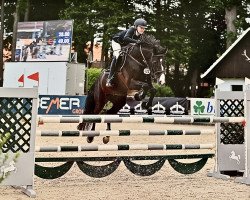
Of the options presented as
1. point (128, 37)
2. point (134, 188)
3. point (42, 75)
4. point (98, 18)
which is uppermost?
point (98, 18)

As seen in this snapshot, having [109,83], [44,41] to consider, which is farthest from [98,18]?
[109,83]

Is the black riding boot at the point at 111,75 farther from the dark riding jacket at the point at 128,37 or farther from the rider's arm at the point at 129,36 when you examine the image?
the rider's arm at the point at 129,36

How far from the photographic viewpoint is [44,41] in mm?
38750

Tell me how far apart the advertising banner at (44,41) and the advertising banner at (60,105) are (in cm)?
1131

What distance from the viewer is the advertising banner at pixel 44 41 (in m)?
36.9

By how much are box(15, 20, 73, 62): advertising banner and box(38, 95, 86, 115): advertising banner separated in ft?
37.1

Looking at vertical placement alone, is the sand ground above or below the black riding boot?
below

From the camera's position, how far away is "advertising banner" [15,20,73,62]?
121 ft

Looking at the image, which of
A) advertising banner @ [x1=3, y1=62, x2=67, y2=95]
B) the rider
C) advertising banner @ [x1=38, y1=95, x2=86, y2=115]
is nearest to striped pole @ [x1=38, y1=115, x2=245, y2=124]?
the rider

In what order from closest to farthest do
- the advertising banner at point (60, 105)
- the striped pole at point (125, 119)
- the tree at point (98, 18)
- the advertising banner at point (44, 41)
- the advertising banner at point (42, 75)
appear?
1. the striped pole at point (125, 119)
2. the advertising banner at point (60, 105)
3. the advertising banner at point (42, 75)
4. the advertising banner at point (44, 41)
5. the tree at point (98, 18)

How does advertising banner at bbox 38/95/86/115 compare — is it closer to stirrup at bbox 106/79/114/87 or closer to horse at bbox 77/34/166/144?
horse at bbox 77/34/166/144

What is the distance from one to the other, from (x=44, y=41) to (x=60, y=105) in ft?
46.6

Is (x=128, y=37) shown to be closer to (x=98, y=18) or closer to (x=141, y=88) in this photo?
(x=141, y=88)

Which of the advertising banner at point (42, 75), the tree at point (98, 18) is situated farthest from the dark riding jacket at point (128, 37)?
the tree at point (98, 18)
